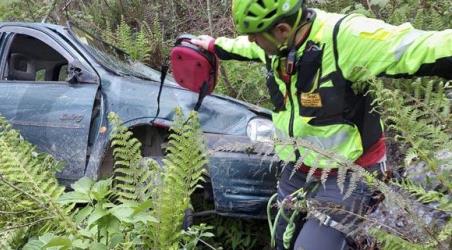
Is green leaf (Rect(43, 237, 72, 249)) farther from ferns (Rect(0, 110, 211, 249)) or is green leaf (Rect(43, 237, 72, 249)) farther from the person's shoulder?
the person's shoulder

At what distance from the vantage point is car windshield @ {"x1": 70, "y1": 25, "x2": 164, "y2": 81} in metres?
5.51

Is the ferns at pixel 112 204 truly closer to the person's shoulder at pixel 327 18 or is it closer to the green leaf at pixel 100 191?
the green leaf at pixel 100 191

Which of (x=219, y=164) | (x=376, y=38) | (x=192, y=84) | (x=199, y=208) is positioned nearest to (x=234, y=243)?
(x=199, y=208)

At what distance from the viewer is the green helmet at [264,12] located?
3.06 metres

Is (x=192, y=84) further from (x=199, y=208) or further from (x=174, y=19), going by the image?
(x=174, y=19)

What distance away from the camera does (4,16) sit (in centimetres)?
972

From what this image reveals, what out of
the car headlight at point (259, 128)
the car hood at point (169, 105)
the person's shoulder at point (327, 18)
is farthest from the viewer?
the car hood at point (169, 105)

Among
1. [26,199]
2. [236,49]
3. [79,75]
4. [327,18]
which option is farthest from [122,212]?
[79,75]

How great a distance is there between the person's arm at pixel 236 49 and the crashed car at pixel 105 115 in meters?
0.68

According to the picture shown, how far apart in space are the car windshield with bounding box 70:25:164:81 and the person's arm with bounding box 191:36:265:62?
150cm

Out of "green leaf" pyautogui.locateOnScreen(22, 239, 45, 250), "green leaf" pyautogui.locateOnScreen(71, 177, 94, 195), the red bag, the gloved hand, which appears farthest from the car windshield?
"green leaf" pyautogui.locateOnScreen(22, 239, 45, 250)

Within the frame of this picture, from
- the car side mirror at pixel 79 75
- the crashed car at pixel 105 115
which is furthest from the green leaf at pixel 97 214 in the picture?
the car side mirror at pixel 79 75

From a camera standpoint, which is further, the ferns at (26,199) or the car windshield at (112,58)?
the car windshield at (112,58)

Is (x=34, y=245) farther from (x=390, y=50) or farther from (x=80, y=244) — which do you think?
(x=390, y=50)
